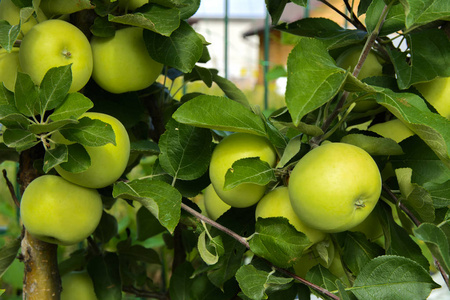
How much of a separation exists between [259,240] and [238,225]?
79 mm

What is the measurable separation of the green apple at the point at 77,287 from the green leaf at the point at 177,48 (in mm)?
422

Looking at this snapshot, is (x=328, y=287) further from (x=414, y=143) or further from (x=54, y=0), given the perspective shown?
(x=54, y=0)

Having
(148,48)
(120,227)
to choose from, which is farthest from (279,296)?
(120,227)

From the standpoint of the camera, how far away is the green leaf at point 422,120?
47 cm

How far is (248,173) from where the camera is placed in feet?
1.77

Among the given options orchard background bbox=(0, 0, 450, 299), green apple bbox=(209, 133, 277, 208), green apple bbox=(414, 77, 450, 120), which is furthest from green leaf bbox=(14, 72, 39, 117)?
green apple bbox=(414, 77, 450, 120)

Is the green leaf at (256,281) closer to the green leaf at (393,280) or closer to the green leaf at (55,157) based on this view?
the green leaf at (393,280)

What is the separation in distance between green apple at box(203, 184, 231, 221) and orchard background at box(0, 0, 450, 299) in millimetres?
26

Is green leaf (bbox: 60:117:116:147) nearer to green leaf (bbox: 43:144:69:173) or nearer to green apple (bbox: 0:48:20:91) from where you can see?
A: green leaf (bbox: 43:144:69:173)

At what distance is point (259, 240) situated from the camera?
578mm

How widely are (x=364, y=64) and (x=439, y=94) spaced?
0.33 feet

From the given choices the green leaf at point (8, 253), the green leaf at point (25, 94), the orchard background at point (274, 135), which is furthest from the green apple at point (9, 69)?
the green leaf at point (8, 253)

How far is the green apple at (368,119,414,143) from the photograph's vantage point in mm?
643

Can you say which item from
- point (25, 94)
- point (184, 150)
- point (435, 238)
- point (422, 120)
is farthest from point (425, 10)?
point (25, 94)
